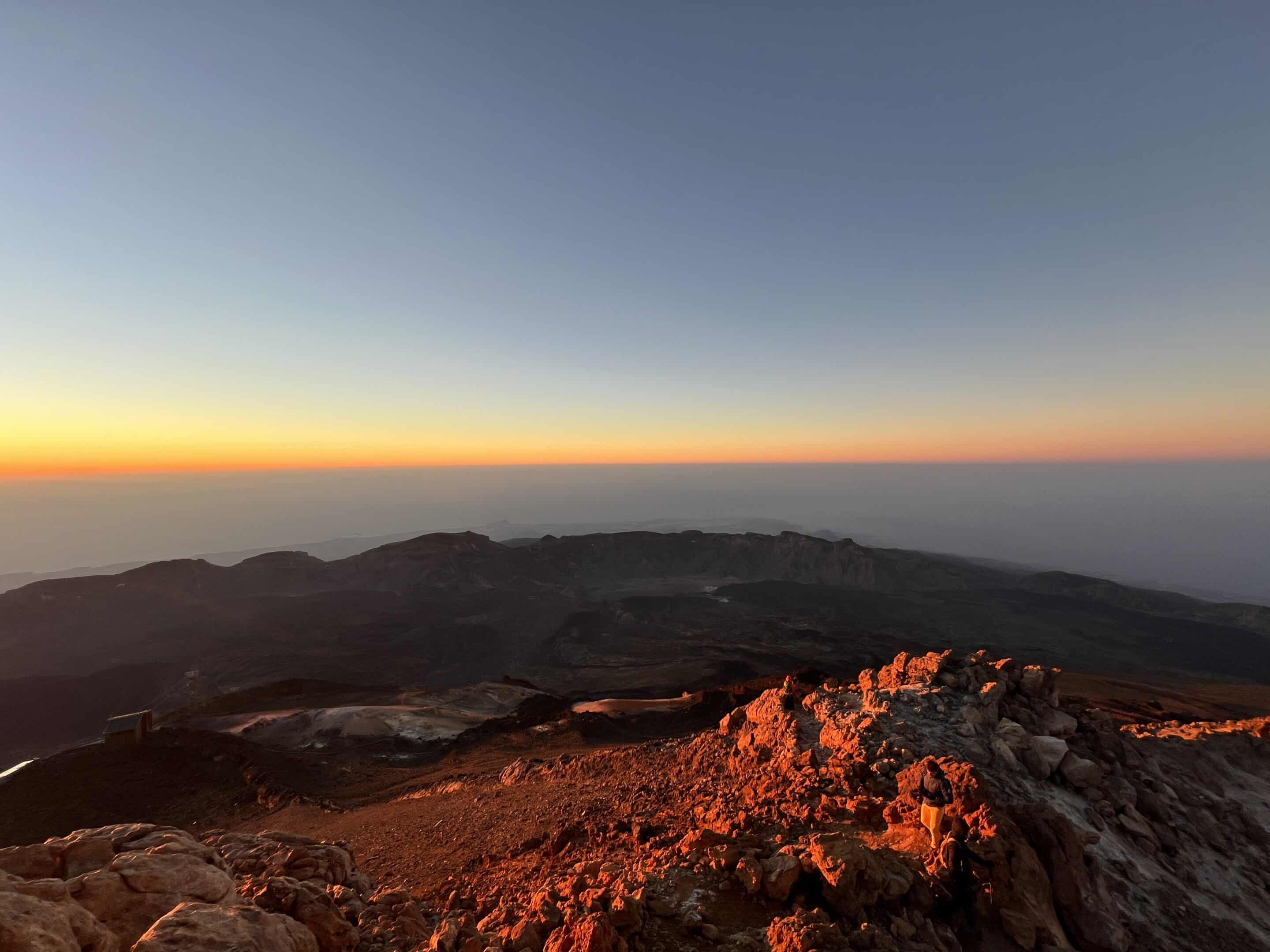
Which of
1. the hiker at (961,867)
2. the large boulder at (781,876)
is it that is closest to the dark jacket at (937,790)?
the hiker at (961,867)

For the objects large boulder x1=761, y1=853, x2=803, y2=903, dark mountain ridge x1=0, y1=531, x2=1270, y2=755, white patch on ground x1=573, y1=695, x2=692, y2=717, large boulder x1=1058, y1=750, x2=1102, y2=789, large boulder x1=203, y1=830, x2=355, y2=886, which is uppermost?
large boulder x1=761, y1=853, x2=803, y2=903

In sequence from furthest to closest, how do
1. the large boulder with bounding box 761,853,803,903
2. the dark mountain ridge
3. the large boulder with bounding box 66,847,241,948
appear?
the dark mountain ridge < the large boulder with bounding box 761,853,803,903 < the large boulder with bounding box 66,847,241,948

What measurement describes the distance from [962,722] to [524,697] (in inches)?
1353

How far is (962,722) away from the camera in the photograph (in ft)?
32.3

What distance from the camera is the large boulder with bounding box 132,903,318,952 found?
4.18m

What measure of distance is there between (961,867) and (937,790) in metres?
1.44

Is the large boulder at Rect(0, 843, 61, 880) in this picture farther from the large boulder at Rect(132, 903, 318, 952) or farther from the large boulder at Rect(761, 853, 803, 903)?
the large boulder at Rect(761, 853, 803, 903)

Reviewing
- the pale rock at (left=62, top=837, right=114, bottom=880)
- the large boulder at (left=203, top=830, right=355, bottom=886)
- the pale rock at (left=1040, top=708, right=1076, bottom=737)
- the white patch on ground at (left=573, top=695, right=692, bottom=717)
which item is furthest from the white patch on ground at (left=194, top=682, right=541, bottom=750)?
the pale rock at (left=1040, top=708, right=1076, bottom=737)

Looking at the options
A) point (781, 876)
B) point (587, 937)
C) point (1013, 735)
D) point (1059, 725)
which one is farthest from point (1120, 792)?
point (587, 937)

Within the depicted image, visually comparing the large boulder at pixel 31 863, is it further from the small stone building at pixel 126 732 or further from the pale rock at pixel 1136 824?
the small stone building at pixel 126 732

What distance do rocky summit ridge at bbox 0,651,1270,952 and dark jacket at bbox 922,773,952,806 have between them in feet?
0.42

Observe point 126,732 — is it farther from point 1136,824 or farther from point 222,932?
point 1136,824

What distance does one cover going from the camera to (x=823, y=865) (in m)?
5.82

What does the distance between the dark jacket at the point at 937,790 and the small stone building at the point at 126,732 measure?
31.9 meters
